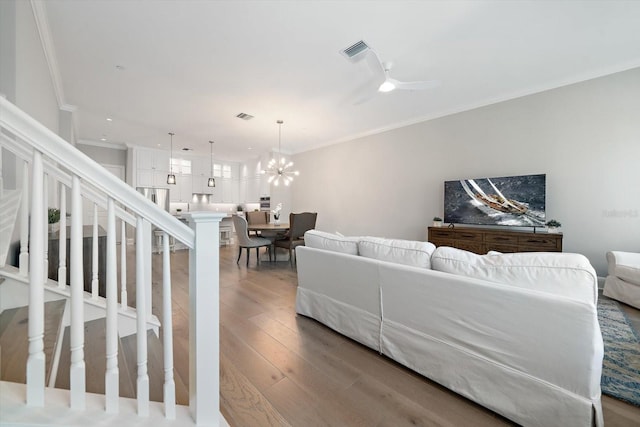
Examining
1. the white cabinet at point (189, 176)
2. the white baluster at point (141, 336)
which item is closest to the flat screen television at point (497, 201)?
the white baluster at point (141, 336)

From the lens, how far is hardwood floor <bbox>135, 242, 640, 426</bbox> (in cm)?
127

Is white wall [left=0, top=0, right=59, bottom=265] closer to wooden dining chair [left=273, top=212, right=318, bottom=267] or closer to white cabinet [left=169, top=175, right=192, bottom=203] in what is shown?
wooden dining chair [left=273, top=212, right=318, bottom=267]

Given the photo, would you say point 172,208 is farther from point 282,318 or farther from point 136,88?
point 282,318

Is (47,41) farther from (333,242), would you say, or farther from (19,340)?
(333,242)

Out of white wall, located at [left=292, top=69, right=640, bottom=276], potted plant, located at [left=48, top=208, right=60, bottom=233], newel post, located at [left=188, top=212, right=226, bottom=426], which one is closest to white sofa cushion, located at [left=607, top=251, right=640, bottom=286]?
white wall, located at [left=292, top=69, right=640, bottom=276]

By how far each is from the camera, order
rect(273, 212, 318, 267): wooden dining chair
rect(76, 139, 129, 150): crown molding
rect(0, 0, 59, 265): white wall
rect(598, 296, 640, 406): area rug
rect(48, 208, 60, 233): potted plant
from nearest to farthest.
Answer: rect(598, 296, 640, 406): area rug < rect(0, 0, 59, 265): white wall < rect(48, 208, 60, 233): potted plant < rect(273, 212, 318, 267): wooden dining chair < rect(76, 139, 129, 150): crown molding

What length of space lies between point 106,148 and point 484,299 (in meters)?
8.46

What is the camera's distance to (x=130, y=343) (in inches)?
72.3

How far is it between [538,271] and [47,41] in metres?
4.61

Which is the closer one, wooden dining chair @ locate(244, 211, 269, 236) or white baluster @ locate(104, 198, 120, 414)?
white baluster @ locate(104, 198, 120, 414)

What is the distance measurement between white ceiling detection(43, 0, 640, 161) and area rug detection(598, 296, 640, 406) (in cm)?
280

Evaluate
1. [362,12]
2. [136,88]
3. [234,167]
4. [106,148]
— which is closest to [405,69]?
[362,12]

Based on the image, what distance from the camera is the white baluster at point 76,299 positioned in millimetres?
786

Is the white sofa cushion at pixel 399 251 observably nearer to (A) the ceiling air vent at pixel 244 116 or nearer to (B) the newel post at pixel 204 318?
(B) the newel post at pixel 204 318
